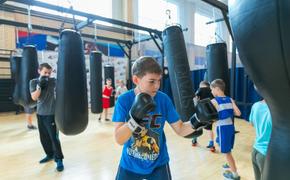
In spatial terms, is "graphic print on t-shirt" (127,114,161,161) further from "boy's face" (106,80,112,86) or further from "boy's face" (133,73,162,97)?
"boy's face" (106,80,112,86)

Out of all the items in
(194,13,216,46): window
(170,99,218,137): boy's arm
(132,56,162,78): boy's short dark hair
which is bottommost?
(170,99,218,137): boy's arm

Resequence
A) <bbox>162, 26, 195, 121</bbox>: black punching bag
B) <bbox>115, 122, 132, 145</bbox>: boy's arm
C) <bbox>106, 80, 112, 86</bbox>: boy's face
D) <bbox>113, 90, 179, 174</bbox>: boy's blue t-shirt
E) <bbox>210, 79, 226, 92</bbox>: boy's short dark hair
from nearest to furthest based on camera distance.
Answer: <bbox>115, 122, 132, 145</bbox>: boy's arm < <bbox>113, 90, 179, 174</bbox>: boy's blue t-shirt < <bbox>162, 26, 195, 121</bbox>: black punching bag < <bbox>210, 79, 226, 92</bbox>: boy's short dark hair < <bbox>106, 80, 112, 86</bbox>: boy's face

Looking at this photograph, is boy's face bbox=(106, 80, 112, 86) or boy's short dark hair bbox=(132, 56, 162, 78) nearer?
boy's short dark hair bbox=(132, 56, 162, 78)

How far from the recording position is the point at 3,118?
263 inches

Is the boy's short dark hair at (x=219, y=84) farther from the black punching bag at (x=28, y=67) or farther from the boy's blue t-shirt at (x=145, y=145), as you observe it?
the black punching bag at (x=28, y=67)

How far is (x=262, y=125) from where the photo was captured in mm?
1640

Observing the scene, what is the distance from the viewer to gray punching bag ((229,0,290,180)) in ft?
1.59

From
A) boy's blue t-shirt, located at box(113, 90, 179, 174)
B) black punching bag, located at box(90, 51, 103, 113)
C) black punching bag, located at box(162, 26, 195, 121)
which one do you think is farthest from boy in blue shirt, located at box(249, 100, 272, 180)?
black punching bag, located at box(90, 51, 103, 113)

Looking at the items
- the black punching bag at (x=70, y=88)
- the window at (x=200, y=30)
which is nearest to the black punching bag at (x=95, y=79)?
the black punching bag at (x=70, y=88)

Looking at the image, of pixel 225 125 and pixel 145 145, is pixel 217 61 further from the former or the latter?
pixel 145 145

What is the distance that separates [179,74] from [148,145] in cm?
54

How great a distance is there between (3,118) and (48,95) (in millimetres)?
4527

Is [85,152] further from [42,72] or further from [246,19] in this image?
[246,19]

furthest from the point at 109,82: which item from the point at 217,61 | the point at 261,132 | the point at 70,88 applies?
the point at 261,132
